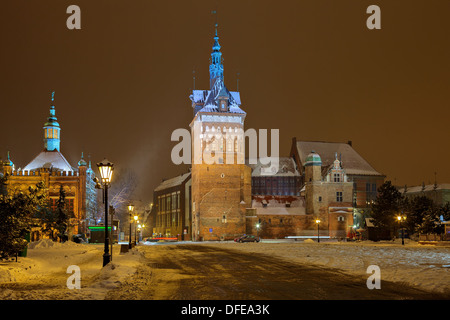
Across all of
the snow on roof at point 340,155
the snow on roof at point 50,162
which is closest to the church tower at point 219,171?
the snow on roof at point 340,155

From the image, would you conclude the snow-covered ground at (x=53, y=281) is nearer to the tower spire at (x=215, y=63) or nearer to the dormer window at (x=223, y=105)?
the dormer window at (x=223, y=105)

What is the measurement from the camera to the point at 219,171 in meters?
83.9

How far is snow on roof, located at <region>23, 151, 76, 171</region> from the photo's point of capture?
274 ft

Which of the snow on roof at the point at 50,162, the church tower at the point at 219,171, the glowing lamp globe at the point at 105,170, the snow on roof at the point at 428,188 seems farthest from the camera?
the snow on roof at the point at 428,188

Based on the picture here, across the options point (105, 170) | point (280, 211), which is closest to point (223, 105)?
point (280, 211)

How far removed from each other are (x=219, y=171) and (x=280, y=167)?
19.4 meters

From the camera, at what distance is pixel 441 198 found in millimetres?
138375

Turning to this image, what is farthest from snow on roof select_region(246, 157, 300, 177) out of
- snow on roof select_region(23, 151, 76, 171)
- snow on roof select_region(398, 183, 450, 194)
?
→ snow on roof select_region(398, 183, 450, 194)

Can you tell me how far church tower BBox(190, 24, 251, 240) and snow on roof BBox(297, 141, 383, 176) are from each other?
17926mm

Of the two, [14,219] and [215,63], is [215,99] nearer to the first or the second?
[215,63]

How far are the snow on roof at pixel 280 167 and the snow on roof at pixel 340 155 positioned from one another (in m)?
2.61

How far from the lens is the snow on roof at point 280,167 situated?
98.7 metres

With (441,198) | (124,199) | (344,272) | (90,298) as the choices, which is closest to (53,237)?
(124,199)
